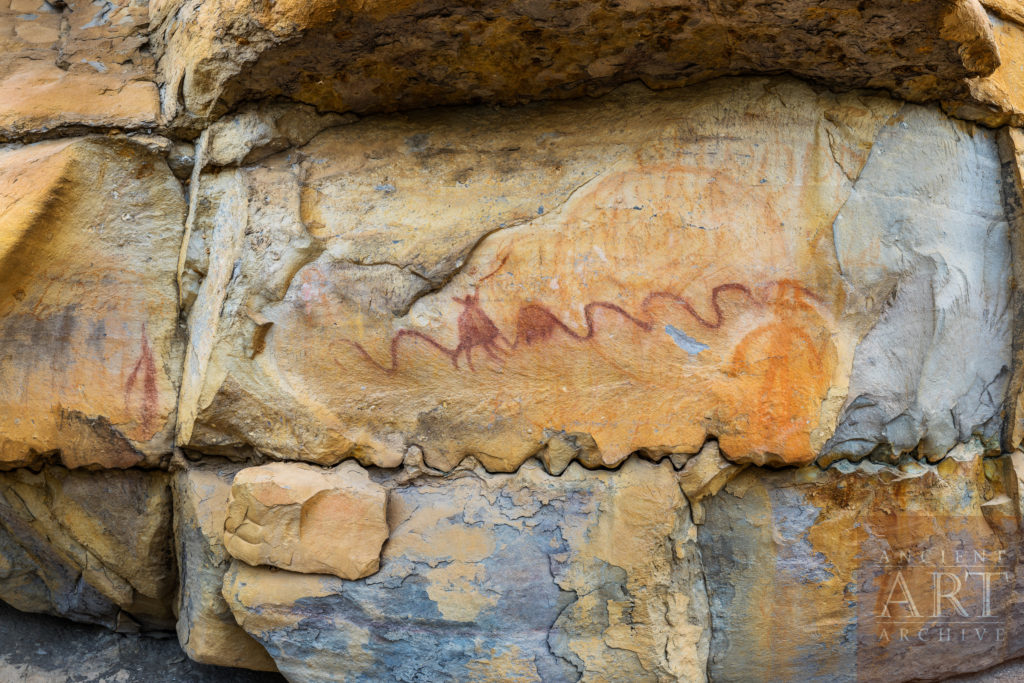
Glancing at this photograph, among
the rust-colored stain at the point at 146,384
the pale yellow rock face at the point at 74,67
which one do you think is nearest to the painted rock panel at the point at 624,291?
the rust-colored stain at the point at 146,384

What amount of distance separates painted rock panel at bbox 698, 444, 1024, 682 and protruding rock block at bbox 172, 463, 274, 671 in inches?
43.8

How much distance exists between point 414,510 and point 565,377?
0.46 meters

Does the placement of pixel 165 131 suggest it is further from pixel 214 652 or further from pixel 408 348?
pixel 214 652

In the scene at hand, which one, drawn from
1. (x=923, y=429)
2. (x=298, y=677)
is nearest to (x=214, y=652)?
(x=298, y=677)

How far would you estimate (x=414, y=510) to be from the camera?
1779 millimetres

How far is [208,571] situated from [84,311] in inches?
28.9

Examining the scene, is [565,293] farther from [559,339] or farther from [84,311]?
[84,311]

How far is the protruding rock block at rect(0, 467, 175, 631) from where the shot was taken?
2002 millimetres

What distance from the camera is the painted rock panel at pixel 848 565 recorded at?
1.75m

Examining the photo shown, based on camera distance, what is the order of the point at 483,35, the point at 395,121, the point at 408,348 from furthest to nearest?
the point at 395,121 < the point at 408,348 < the point at 483,35

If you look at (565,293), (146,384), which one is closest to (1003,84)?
(565,293)

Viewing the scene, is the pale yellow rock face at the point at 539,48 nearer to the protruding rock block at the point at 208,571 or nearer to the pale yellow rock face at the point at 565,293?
the pale yellow rock face at the point at 565,293

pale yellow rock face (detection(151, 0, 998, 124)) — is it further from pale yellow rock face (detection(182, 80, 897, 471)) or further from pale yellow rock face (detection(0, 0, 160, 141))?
pale yellow rock face (detection(0, 0, 160, 141))

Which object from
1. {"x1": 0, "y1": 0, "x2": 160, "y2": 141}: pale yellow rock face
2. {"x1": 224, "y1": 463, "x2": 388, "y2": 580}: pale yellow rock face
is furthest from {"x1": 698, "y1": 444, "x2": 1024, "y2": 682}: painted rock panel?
{"x1": 0, "y1": 0, "x2": 160, "y2": 141}: pale yellow rock face
